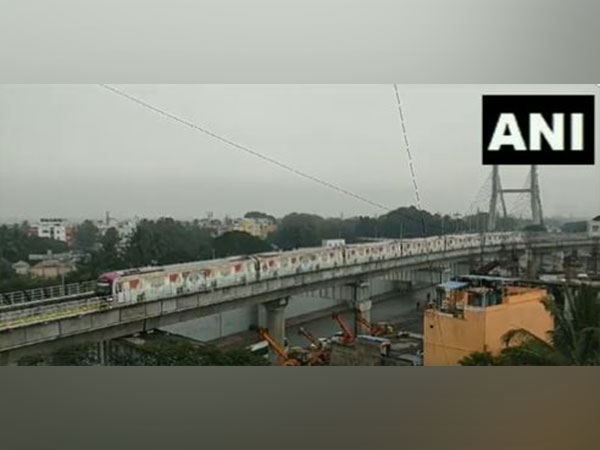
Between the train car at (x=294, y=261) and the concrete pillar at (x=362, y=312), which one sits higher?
the train car at (x=294, y=261)

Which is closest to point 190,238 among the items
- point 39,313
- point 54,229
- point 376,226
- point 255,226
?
point 255,226

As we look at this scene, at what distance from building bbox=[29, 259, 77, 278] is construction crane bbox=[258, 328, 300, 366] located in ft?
2.59

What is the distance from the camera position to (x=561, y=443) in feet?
7.70

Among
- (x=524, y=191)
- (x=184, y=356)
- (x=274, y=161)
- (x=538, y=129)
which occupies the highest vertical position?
(x=538, y=129)

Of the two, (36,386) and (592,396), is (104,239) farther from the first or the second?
(592,396)

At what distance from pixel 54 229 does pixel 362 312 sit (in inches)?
50.0

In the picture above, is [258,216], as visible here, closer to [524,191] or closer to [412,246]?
[412,246]

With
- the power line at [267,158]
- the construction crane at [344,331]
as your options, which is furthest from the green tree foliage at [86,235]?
the construction crane at [344,331]

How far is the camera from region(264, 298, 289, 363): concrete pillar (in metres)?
2.47

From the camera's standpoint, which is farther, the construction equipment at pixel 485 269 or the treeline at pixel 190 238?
the construction equipment at pixel 485 269

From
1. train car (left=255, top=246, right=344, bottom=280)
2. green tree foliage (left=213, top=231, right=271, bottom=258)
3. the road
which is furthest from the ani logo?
green tree foliage (left=213, top=231, right=271, bottom=258)

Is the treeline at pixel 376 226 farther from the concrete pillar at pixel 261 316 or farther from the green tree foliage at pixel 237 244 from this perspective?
the concrete pillar at pixel 261 316

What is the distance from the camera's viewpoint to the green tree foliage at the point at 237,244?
7.97 feet

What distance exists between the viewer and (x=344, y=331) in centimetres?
246
